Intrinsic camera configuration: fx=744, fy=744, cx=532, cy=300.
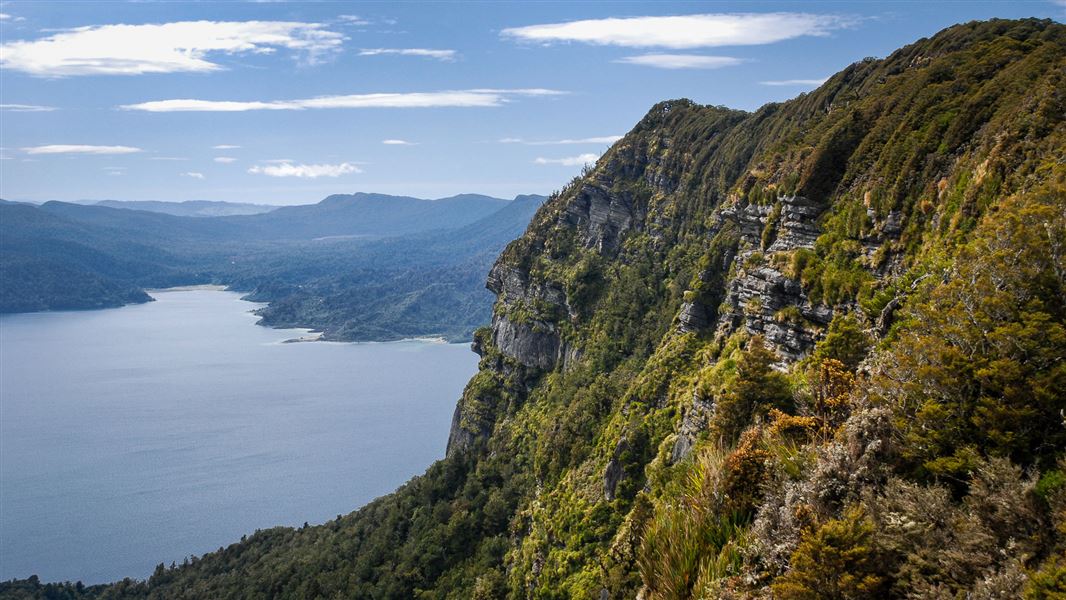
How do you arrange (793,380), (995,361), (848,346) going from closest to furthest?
(995,361) → (848,346) → (793,380)

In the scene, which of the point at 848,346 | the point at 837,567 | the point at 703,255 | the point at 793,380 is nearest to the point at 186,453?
the point at 703,255

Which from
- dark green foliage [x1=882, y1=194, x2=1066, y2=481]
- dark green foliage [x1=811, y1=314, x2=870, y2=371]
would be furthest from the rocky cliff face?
dark green foliage [x1=882, y1=194, x2=1066, y2=481]

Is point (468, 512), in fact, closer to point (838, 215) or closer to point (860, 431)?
point (838, 215)

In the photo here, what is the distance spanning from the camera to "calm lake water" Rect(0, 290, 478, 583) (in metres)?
89.1

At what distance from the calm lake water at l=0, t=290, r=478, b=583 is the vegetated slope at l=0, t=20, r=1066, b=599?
92.7 feet

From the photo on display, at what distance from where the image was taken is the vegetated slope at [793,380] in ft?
32.1

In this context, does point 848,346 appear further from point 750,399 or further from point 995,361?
point 995,361

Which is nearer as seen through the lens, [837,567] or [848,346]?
[837,567]

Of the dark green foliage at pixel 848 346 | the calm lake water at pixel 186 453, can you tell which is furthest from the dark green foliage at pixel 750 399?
the calm lake water at pixel 186 453

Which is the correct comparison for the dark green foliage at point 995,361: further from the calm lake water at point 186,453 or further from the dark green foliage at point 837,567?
the calm lake water at point 186,453

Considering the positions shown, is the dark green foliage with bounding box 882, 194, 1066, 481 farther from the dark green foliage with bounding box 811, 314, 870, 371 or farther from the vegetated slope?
the dark green foliage with bounding box 811, 314, 870, 371

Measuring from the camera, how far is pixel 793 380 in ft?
67.8

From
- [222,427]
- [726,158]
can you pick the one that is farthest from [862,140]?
[222,427]

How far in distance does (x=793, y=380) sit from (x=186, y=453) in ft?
391
